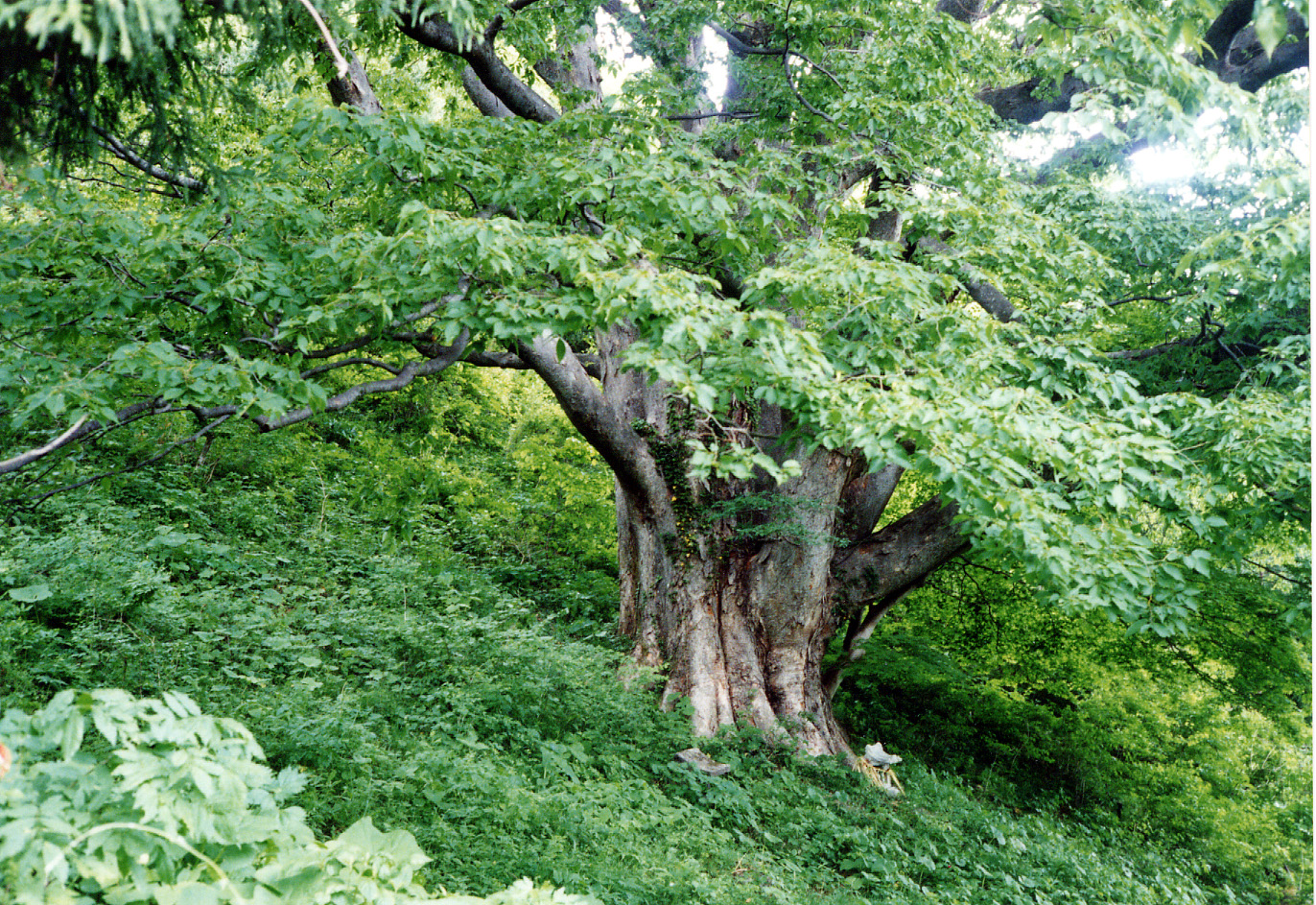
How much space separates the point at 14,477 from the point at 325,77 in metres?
4.07

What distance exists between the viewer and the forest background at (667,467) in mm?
3625

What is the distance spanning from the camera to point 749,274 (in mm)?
6266

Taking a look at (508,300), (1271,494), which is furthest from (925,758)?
(508,300)

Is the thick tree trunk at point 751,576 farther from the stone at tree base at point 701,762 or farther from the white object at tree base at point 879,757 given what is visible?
the stone at tree base at point 701,762

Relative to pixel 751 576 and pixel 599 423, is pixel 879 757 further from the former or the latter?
pixel 599 423

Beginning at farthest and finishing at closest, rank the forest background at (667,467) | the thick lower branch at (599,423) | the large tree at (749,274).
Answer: the thick lower branch at (599,423) → the large tree at (749,274) → the forest background at (667,467)

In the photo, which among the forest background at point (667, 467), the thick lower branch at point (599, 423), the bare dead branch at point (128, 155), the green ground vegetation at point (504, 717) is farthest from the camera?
the thick lower branch at point (599, 423)

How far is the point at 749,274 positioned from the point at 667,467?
82.0 inches

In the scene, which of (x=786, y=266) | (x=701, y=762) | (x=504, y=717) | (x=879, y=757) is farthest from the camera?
(x=879, y=757)

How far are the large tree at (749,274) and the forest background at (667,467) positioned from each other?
47 millimetres

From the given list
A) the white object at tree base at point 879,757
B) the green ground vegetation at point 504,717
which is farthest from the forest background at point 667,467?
the white object at tree base at point 879,757

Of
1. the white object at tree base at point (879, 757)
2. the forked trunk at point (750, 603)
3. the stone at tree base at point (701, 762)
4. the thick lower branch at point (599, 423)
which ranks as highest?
the thick lower branch at point (599, 423)

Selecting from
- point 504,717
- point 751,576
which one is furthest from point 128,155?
point 751,576

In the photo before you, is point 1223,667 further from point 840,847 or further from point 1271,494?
point 840,847
